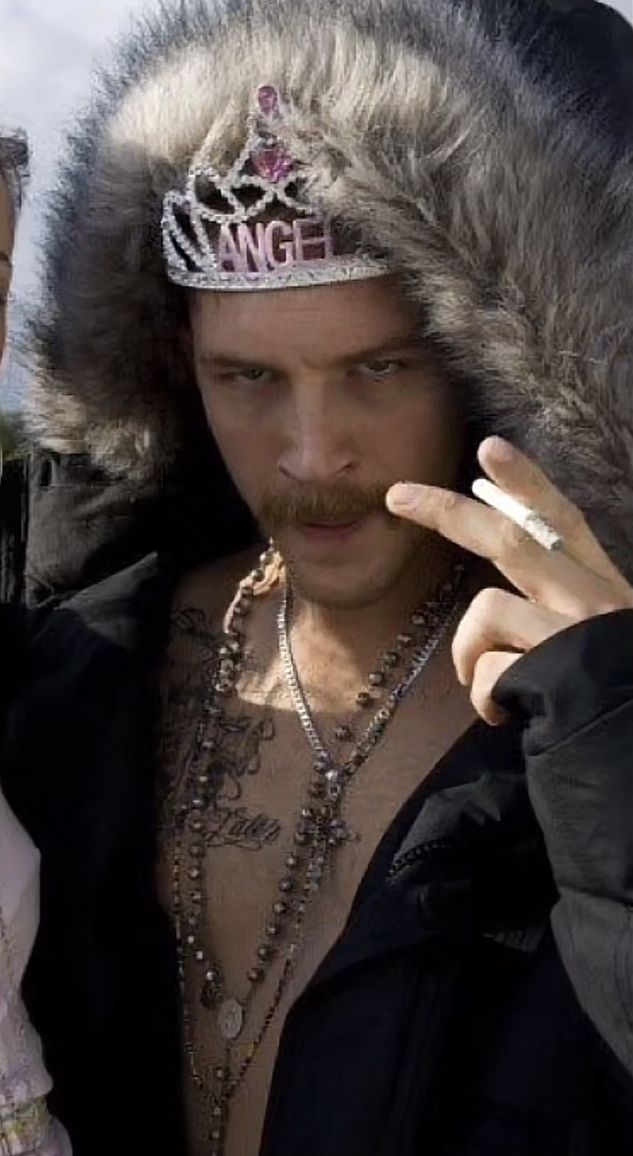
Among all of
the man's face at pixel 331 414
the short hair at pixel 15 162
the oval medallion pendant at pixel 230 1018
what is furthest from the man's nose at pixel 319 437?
the oval medallion pendant at pixel 230 1018

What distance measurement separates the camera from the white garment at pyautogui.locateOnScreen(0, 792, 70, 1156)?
1521 mm

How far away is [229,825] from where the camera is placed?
1.81 metres

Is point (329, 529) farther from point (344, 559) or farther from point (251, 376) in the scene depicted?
point (251, 376)

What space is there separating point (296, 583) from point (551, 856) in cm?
53

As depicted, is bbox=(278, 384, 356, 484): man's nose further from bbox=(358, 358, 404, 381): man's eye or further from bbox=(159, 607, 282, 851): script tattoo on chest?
bbox=(159, 607, 282, 851): script tattoo on chest

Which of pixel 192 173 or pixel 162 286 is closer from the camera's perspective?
pixel 192 173

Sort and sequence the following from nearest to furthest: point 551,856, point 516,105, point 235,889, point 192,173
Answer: point 551,856, point 516,105, point 192,173, point 235,889

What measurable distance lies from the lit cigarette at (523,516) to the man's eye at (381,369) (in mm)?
293

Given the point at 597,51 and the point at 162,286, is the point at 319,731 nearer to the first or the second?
→ the point at 162,286

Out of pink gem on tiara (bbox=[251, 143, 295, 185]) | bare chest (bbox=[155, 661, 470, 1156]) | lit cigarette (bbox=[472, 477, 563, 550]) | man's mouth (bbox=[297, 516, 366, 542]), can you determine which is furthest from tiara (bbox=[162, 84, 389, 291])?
bare chest (bbox=[155, 661, 470, 1156])

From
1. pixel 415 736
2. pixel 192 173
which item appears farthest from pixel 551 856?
pixel 192 173

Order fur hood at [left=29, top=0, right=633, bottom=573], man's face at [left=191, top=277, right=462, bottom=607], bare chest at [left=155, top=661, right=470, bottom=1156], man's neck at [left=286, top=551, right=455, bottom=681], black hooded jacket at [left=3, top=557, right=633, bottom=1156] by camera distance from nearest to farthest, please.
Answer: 1. black hooded jacket at [left=3, top=557, right=633, bottom=1156]
2. fur hood at [left=29, top=0, right=633, bottom=573]
3. man's face at [left=191, top=277, right=462, bottom=607]
4. bare chest at [left=155, top=661, right=470, bottom=1156]
5. man's neck at [left=286, top=551, right=455, bottom=681]

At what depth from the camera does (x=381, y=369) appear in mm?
1644

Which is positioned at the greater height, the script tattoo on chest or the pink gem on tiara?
the pink gem on tiara
